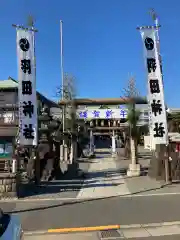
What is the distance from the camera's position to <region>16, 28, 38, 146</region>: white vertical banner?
15344 mm

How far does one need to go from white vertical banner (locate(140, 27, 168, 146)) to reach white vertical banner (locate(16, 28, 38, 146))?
16.8ft

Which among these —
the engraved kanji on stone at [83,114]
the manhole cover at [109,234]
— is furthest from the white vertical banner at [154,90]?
the engraved kanji on stone at [83,114]

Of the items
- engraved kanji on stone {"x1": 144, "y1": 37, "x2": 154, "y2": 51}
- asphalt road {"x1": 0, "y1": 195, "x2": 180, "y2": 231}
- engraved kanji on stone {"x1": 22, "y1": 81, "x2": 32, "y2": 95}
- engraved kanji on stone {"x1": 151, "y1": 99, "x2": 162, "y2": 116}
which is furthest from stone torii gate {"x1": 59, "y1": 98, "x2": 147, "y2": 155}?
asphalt road {"x1": 0, "y1": 195, "x2": 180, "y2": 231}

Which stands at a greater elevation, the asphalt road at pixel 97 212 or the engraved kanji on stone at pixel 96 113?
the engraved kanji on stone at pixel 96 113

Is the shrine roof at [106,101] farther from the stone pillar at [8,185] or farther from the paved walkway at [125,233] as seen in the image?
the paved walkway at [125,233]

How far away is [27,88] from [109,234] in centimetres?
886

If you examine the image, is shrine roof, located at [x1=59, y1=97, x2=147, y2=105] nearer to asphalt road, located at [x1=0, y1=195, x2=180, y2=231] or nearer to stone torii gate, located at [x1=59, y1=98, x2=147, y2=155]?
stone torii gate, located at [x1=59, y1=98, x2=147, y2=155]

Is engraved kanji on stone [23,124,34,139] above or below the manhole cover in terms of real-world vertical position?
above

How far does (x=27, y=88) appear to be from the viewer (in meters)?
15.7

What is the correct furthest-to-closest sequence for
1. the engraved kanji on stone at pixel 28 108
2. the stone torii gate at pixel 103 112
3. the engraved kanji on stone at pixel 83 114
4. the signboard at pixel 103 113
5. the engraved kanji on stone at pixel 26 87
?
the signboard at pixel 103 113 < the engraved kanji on stone at pixel 83 114 < the stone torii gate at pixel 103 112 < the engraved kanji on stone at pixel 26 87 < the engraved kanji on stone at pixel 28 108

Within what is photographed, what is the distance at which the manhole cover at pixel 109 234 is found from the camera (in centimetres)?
816

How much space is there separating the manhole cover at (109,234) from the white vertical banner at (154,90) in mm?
8169

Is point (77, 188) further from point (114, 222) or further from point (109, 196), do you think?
point (114, 222)

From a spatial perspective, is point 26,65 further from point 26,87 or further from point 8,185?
point 8,185
